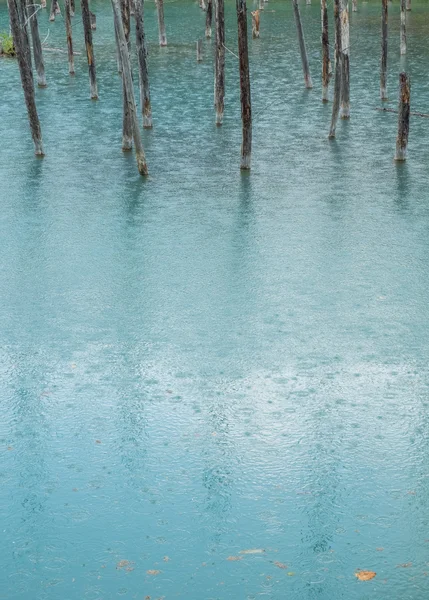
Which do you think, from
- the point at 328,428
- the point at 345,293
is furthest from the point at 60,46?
the point at 328,428

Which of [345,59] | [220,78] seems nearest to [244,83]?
[345,59]

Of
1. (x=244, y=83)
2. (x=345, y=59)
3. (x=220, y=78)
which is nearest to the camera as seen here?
(x=244, y=83)

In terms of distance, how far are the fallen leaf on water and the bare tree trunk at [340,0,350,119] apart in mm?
9523

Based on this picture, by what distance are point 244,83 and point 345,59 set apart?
8.96 feet

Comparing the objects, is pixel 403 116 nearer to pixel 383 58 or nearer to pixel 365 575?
pixel 383 58

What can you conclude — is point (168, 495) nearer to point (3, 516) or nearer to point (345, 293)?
point (3, 516)

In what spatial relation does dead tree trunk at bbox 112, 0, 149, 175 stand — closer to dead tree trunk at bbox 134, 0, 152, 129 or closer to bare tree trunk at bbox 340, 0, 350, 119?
dead tree trunk at bbox 134, 0, 152, 129

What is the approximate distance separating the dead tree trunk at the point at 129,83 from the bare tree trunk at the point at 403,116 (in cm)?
306

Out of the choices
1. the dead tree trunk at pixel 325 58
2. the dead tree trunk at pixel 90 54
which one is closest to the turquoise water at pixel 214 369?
the dead tree trunk at pixel 325 58

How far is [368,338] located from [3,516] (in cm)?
313

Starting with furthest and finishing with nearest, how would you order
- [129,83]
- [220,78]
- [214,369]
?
1. [220,78]
2. [129,83]
3. [214,369]

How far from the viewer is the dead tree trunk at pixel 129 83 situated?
1093 cm

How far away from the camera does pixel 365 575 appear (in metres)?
4.57

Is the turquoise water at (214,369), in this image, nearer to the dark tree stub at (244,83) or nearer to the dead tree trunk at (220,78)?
the dark tree stub at (244,83)
